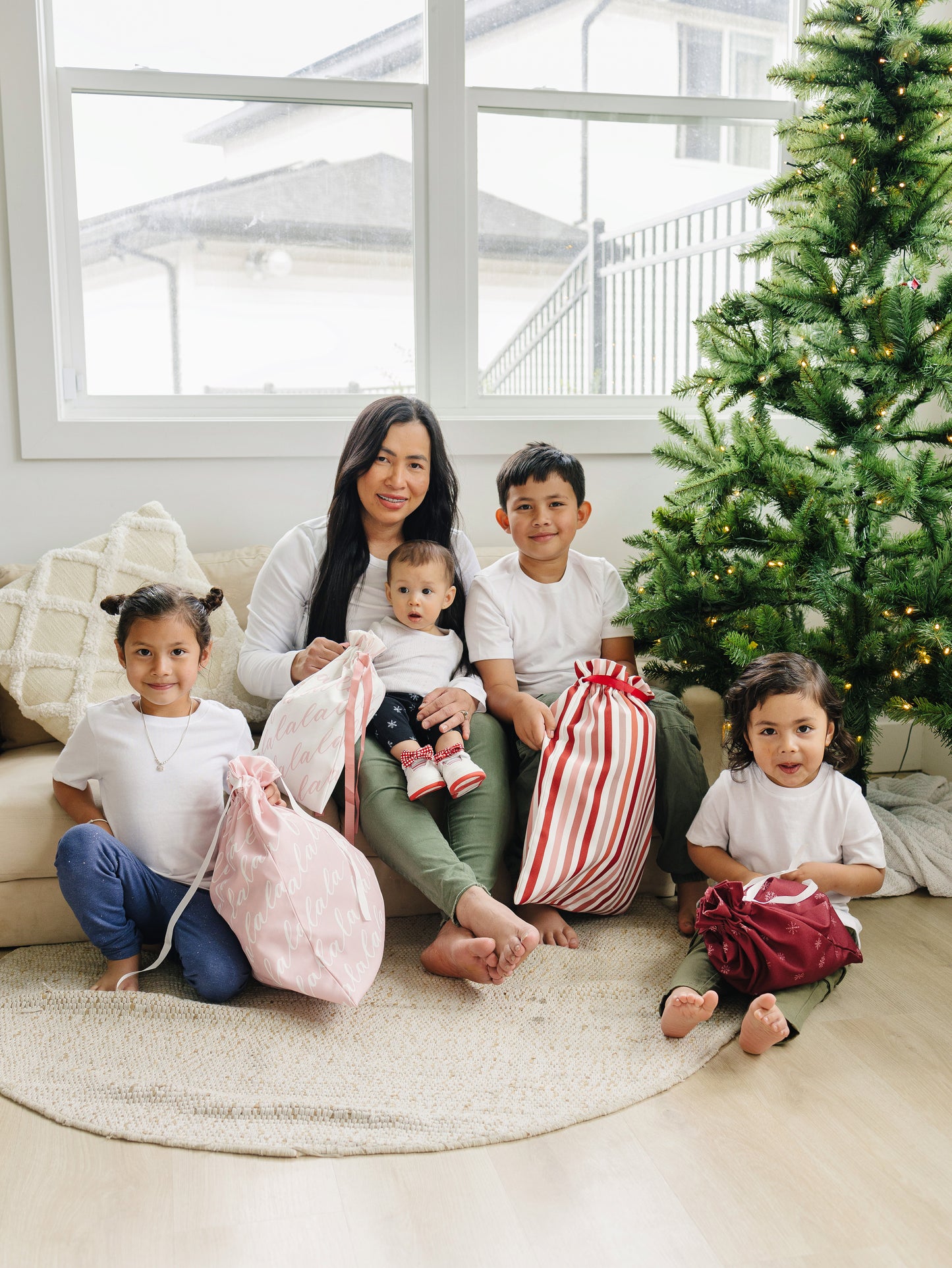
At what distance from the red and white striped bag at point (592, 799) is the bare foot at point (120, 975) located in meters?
0.66

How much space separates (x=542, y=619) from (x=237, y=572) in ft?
2.51

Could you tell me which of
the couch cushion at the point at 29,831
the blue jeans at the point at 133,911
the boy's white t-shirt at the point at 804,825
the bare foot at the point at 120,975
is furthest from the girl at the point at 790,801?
the couch cushion at the point at 29,831

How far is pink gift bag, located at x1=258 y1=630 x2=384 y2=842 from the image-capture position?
1.73m

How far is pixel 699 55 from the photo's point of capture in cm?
282

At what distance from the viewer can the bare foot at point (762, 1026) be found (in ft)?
4.78

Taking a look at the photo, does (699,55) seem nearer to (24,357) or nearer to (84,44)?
(84,44)

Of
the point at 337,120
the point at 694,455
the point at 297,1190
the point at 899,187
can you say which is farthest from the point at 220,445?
the point at 297,1190

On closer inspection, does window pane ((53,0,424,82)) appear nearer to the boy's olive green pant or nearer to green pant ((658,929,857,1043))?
the boy's olive green pant

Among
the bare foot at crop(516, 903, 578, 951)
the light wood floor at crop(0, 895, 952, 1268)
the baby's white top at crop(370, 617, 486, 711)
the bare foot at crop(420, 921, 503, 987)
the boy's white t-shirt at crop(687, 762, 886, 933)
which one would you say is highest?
the baby's white top at crop(370, 617, 486, 711)

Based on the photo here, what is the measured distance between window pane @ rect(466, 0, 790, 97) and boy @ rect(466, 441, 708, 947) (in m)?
1.31

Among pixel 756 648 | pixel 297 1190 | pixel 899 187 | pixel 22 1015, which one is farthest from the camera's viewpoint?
pixel 899 187

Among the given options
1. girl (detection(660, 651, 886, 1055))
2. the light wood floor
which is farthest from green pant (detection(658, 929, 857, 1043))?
the light wood floor

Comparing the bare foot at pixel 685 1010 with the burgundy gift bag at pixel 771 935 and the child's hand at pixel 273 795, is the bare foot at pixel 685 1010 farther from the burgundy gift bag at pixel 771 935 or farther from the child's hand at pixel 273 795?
the child's hand at pixel 273 795

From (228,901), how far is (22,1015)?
14.4 inches
